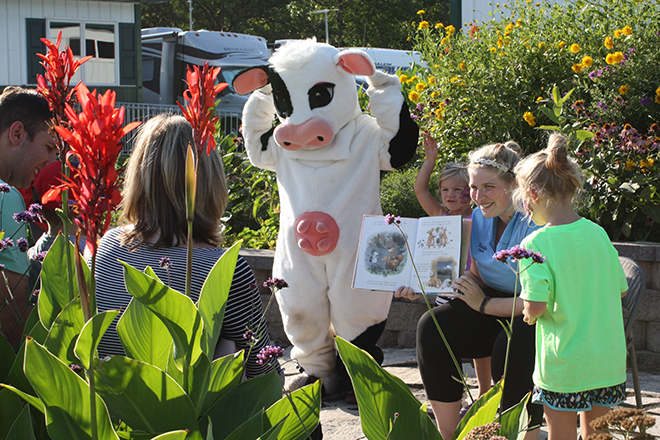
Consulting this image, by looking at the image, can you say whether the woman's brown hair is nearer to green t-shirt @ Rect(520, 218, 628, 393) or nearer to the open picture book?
the open picture book

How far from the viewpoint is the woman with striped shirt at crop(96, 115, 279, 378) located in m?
1.74

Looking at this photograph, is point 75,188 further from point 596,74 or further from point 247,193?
point 247,193

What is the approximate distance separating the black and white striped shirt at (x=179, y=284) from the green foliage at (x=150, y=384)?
0.54 meters

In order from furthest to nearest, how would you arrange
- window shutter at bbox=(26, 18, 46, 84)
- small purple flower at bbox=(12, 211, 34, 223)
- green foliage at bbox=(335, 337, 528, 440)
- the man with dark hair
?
window shutter at bbox=(26, 18, 46, 84) < the man with dark hair < small purple flower at bbox=(12, 211, 34, 223) < green foliage at bbox=(335, 337, 528, 440)

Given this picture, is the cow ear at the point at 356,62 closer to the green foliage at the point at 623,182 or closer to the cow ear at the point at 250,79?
the cow ear at the point at 250,79

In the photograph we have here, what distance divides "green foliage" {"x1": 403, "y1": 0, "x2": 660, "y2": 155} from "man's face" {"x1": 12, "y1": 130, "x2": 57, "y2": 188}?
125 inches

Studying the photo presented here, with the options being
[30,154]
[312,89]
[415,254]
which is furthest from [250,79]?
[415,254]

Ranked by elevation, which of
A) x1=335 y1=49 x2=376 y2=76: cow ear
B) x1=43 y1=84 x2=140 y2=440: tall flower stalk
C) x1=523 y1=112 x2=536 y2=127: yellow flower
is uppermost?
x1=335 y1=49 x2=376 y2=76: cow ear

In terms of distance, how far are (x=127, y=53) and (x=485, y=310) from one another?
41.1ft

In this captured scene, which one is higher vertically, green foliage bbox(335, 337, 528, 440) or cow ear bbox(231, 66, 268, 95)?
cow ear bbox(231, 66, 268, 95)

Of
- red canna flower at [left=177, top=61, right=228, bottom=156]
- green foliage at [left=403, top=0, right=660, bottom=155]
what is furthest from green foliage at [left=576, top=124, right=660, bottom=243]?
red canna flower at [left=177, top=61, right=228, bottom=156]

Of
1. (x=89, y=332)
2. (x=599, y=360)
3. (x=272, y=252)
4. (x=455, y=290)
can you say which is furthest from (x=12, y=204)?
(x=272, y=252)

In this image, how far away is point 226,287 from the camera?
106cm

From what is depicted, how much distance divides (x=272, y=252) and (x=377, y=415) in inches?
129
